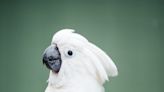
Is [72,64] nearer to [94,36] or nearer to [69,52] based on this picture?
[69,52]

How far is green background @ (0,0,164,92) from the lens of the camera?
224 centimetres

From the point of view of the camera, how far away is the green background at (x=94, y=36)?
2.24 metres

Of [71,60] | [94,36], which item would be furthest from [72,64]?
[94,36]

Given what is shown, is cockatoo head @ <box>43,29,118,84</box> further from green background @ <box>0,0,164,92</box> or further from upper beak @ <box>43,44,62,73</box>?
green background @ <box>0,0,164,92</box>

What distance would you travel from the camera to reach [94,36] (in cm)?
225

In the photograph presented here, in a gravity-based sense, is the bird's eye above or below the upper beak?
above

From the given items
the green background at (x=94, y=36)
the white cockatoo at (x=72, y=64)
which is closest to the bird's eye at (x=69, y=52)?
the white cockatoo at (x=72, y=64)

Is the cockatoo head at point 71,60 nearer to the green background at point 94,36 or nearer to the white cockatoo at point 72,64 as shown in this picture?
the white cockatoo at point 72,64

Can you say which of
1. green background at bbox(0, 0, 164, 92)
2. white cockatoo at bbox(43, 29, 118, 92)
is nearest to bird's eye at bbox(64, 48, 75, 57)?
white cockatoo at bbox(43, 29, 118, 92)

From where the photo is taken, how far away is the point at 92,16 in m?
2.26
